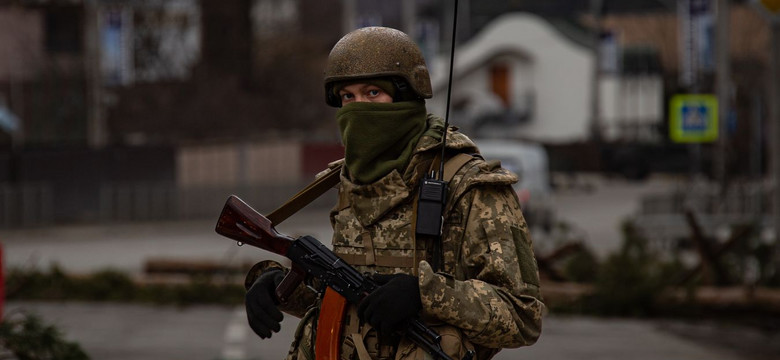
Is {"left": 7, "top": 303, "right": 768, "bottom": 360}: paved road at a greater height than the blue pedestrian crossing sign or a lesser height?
lesser

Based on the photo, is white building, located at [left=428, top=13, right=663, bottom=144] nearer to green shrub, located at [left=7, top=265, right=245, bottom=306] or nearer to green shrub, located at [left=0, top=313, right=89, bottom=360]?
green shrub, located at [left=7, top=265, right=245, bottom=306]

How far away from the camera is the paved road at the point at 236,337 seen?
10914 millimetres

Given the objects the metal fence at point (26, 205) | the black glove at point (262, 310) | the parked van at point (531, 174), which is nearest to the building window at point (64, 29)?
the metal fence at point (26, 205)

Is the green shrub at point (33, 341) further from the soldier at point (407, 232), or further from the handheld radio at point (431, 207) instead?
the handheld radio at point (431, 207)

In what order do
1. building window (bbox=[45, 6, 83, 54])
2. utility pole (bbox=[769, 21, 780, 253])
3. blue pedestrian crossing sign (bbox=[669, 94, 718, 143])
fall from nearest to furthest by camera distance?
utility pole (bbox=[769, 21, 780, 253]) < blue pedestrian crossing sign (bbox=[669, 94, 718, 143]) < building window (bbox=[45, 6, 83, 54])

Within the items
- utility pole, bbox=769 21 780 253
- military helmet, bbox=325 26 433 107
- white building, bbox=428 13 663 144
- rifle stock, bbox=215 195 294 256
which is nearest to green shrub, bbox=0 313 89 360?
rifle stock, bbox=215 195 294 256

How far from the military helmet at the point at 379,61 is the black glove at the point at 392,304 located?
1.78 ft

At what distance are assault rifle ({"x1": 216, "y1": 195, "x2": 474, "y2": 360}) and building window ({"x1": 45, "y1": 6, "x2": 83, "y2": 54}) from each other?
92.2 ft

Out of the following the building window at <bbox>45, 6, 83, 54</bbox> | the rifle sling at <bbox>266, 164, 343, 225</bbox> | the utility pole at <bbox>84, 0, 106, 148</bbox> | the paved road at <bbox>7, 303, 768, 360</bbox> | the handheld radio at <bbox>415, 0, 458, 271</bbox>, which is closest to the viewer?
the handheld radio at <bbox>415, 0, 458, 271</bbox>

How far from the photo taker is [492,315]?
3.71 meters

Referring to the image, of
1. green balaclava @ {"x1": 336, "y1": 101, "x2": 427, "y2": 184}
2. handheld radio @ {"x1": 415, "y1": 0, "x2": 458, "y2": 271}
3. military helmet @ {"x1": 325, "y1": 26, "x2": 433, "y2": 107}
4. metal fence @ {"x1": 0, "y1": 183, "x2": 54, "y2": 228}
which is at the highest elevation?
military helmet @ {"x1": 325, "y1": 26, "x2": 433, "y2": 107}

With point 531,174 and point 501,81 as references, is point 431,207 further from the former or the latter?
point 501,81

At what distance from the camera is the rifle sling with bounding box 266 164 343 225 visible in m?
4.23

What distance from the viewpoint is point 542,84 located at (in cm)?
7275
